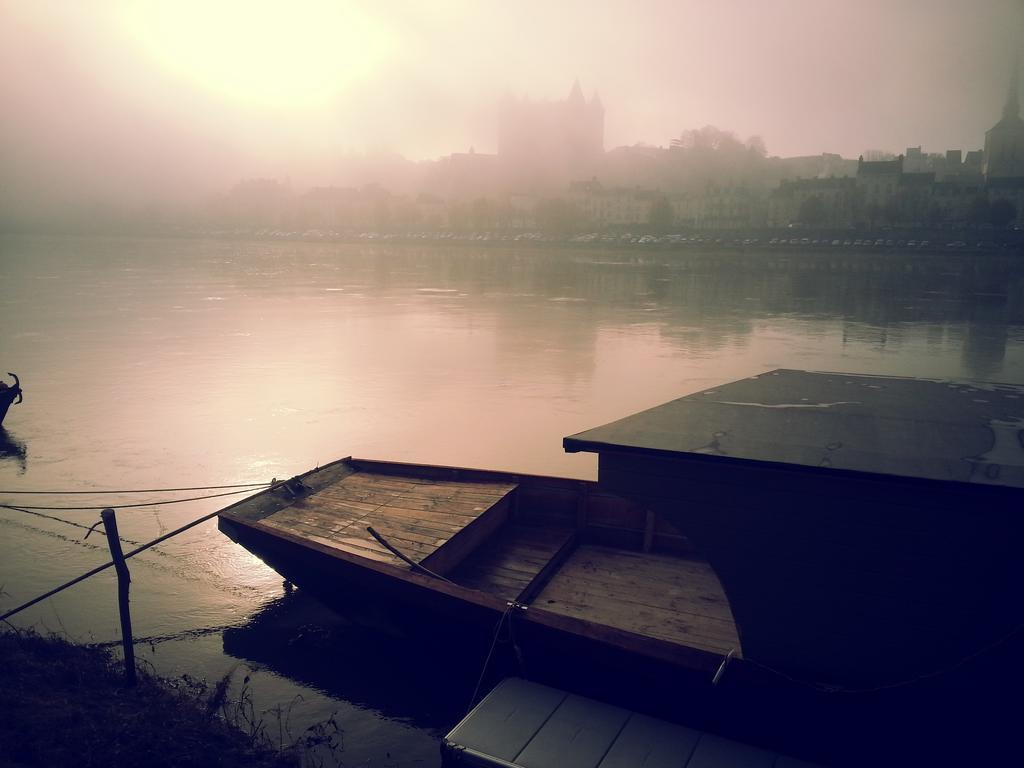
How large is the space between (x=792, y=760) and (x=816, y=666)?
0.96 m

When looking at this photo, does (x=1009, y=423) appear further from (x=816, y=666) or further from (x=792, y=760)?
(x=792, y=760)

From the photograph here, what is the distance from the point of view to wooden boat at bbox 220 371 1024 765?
669cm

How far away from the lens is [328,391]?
27859mm

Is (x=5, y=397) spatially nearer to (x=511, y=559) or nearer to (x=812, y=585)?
(x=511, y=559)

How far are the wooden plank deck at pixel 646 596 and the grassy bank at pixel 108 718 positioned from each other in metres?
3.62

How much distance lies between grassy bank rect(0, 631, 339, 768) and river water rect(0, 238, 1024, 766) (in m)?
0.66

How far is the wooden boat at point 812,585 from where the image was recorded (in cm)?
669

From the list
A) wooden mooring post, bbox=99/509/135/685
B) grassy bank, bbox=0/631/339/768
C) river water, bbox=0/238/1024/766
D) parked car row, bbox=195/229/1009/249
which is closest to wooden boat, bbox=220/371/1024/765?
river water, bbox=0/238/1024/766

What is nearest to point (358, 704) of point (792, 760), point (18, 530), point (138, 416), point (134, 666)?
point (134, 666)

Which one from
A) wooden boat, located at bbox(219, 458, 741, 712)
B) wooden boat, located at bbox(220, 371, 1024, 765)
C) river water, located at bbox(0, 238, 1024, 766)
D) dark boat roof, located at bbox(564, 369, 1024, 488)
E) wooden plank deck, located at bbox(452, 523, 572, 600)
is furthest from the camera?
river water, located at bbox(0, 238, 1024, 766)

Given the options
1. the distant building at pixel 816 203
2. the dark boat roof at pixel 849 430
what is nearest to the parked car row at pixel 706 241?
the distant building at pixel 816 203

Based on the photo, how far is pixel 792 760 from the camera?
7.14 m

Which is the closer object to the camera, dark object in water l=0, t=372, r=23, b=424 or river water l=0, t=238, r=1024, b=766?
river water l=0, t=238, r=1024, b=766

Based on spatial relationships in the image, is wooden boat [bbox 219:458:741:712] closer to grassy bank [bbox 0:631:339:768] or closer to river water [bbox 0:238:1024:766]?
river water [bbox 0:238:1024:766]
